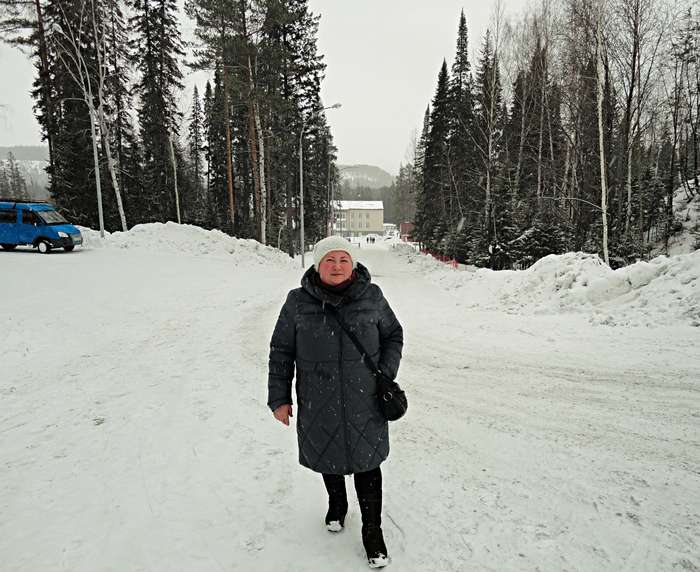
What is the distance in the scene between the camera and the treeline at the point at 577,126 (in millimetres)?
14539

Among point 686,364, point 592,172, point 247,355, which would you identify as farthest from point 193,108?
point 686,364

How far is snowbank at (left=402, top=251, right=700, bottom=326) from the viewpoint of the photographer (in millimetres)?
7245

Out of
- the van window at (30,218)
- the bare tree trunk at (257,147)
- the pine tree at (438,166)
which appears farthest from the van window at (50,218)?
the pine tree at (438,166)

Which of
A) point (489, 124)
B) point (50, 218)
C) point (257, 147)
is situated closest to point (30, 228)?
point (50, 218)

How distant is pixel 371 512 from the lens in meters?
2.34

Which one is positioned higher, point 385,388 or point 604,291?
point 385,388

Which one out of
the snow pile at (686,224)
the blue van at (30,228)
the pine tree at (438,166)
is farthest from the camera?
the pine tree at (438,166)

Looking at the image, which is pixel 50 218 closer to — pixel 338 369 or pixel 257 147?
pixel 257 147

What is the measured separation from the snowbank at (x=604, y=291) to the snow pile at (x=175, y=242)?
13.0m

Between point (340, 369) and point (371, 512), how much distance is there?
880mm

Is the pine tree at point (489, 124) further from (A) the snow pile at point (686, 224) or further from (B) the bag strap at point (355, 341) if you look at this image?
(B) the bag strap at point (355, 341)

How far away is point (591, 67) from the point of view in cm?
1513

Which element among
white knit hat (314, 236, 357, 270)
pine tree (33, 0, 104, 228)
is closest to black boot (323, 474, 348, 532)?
white knit hat (314, 236, 357, 270)

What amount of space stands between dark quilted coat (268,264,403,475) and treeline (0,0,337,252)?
20.8 m
